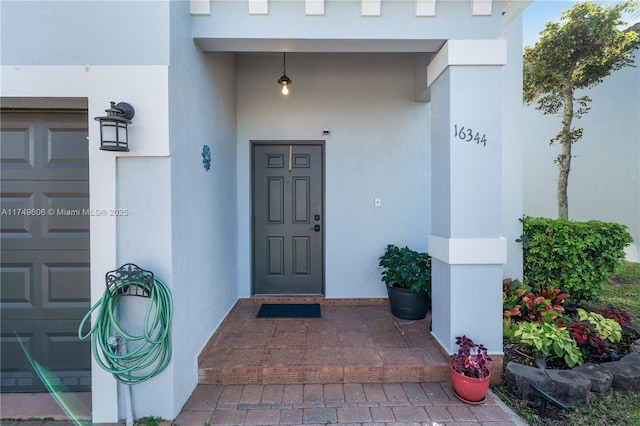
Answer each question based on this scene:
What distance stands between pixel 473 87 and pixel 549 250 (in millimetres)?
2211

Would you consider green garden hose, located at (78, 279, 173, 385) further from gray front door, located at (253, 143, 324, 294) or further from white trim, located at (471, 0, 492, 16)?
white trim, located at (471, 0, 492, 16)

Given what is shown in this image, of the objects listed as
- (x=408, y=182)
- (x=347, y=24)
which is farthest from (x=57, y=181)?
(x=408, y=182)

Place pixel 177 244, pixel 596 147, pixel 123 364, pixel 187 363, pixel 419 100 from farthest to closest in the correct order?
1. pixel 596 147
2. pixel 419 100
3. pixel 187 363
4. pixel 177 244
5. pixel 123 364

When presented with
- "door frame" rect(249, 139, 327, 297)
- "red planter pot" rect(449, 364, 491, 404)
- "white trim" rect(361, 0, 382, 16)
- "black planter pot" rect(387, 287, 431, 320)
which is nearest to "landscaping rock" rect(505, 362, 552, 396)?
"red planter pot" rect(449, 364, 491, 404)

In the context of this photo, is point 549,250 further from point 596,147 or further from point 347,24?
point 596,147

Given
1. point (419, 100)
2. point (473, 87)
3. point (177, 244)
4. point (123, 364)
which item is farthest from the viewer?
point (419, 100)

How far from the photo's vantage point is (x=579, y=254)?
3.21 m

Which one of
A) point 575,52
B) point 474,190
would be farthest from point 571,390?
point 575,52

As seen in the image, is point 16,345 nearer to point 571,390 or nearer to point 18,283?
point 18,283

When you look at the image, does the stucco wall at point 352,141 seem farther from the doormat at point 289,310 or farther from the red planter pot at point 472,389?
the red planter pot at point 472,389

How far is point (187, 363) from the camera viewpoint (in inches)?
86.8

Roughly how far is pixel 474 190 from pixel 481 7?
145cm

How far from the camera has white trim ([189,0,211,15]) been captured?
2271 mm

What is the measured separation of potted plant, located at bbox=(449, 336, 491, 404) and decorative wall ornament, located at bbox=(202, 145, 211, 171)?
2583mm
